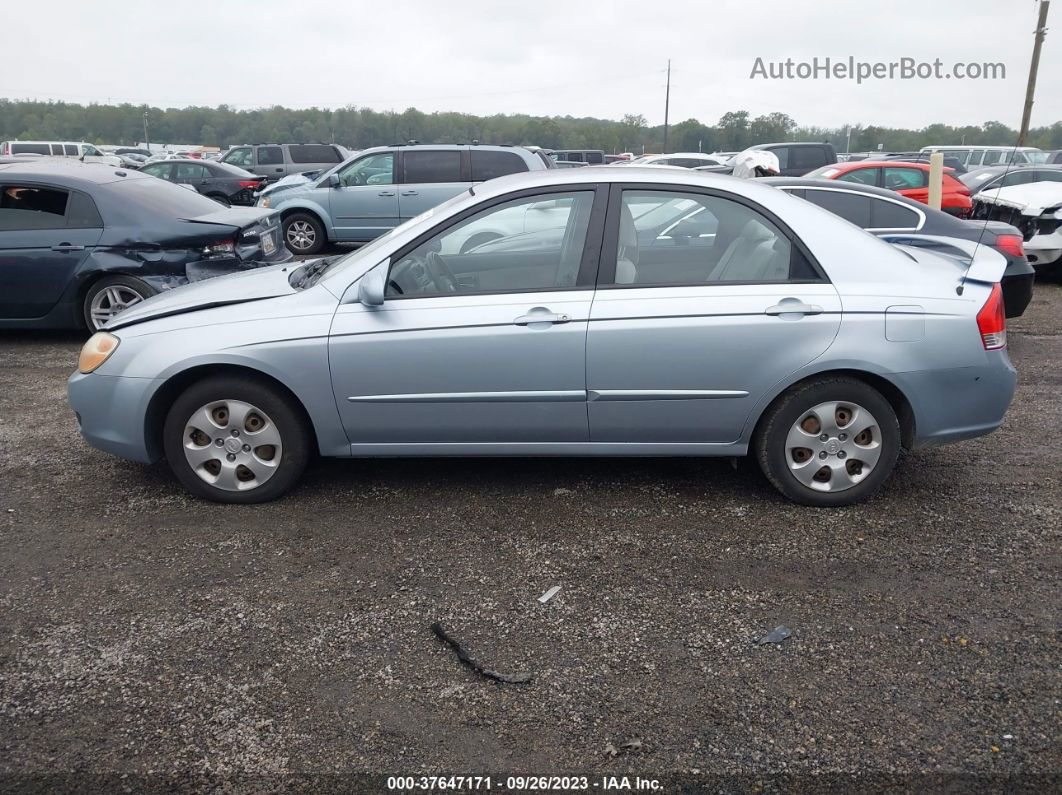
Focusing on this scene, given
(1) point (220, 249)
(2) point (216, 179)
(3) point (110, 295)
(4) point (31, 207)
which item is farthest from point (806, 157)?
(4) point (31, 207)

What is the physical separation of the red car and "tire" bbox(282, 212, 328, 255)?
7.43 m

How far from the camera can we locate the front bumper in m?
4.17

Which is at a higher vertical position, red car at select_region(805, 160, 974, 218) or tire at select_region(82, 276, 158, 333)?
red car at select_region(805, 160, 974, 218)

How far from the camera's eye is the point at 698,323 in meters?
3.99

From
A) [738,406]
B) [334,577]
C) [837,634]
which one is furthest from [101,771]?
[738,406]

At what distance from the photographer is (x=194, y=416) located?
13.7 ft

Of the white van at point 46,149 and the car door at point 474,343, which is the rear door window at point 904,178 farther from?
the white van at point 46,149

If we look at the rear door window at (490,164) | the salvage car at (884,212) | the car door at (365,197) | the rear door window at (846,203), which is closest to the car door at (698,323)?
the salvage car at (884,212)

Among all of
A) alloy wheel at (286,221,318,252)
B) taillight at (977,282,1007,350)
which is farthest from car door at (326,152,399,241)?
taillight at (977,282,1007,350)

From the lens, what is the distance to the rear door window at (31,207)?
7.53m

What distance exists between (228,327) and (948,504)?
11.5 ft

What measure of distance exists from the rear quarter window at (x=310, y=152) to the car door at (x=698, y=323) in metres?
25.6

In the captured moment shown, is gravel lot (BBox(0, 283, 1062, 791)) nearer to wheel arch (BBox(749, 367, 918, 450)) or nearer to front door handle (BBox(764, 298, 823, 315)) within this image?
wheel arch (BBox(749, 367, 918, 450))

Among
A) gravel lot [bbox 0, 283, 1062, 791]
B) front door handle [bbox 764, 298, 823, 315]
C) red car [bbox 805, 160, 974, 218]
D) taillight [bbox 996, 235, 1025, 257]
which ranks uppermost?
red car [bbox 805, 160, 974, 218]
